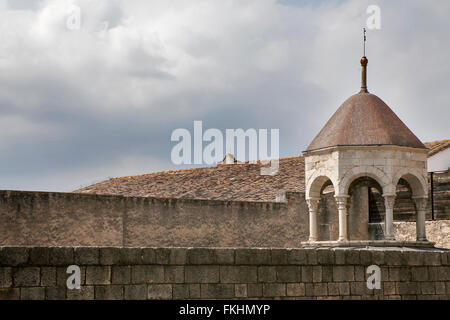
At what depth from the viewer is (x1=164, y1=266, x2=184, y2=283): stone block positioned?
9812mm

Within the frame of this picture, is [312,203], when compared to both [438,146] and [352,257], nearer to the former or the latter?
[352,257]

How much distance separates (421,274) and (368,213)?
32.1ft

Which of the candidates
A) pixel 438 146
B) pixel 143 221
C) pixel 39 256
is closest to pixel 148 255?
pixel 39 256

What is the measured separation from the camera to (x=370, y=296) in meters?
11.3

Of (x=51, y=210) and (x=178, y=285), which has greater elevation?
(x=51, y=210)

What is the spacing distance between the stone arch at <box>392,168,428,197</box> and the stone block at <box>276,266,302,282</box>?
14.5 feet

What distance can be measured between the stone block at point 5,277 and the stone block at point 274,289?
11.6 feet

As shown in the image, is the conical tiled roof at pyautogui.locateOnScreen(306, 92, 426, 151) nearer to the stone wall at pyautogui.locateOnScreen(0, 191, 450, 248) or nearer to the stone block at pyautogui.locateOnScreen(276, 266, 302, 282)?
the stone block at pyautogui.locateOnScreen(276, 266, 302, 282)

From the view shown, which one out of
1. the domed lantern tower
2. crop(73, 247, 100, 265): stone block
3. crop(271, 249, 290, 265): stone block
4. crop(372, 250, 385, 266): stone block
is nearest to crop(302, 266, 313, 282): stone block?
crop(271, 249, 290, 265): stone block

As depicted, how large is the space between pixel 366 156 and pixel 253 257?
4.89 metres

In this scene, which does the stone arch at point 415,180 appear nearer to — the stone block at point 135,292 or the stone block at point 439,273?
the stone block at point 439,273

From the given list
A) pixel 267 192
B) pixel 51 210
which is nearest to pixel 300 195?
pixel 267 192

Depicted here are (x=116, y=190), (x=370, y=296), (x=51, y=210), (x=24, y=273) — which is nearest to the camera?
(x=24, y=273)

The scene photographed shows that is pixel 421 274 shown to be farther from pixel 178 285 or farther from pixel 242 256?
pixel 178 285
